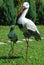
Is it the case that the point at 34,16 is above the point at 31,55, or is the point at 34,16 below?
below

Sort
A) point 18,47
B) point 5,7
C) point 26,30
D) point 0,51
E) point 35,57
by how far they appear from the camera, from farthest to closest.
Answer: point 5,7, point 18,47, point 0,51, point 35,57, point 26,30

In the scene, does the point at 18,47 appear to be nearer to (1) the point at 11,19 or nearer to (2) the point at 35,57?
(2) the point at 35,57

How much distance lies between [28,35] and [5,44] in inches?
161

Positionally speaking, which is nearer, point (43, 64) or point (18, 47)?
point (43, 64)

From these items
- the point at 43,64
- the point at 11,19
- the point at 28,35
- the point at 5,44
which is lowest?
the point at 11,19

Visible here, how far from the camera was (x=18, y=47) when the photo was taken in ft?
37.9

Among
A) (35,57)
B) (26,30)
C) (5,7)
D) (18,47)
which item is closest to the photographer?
(26,30)

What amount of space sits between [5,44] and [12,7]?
9208 mm

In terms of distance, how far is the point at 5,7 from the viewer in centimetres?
2105

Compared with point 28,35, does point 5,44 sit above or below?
below

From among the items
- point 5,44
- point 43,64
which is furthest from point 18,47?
point 43,64

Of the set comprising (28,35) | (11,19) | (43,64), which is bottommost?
(11,19)

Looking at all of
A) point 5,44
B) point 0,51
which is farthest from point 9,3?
point 0,51

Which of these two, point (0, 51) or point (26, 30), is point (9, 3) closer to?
point (0, 51)
